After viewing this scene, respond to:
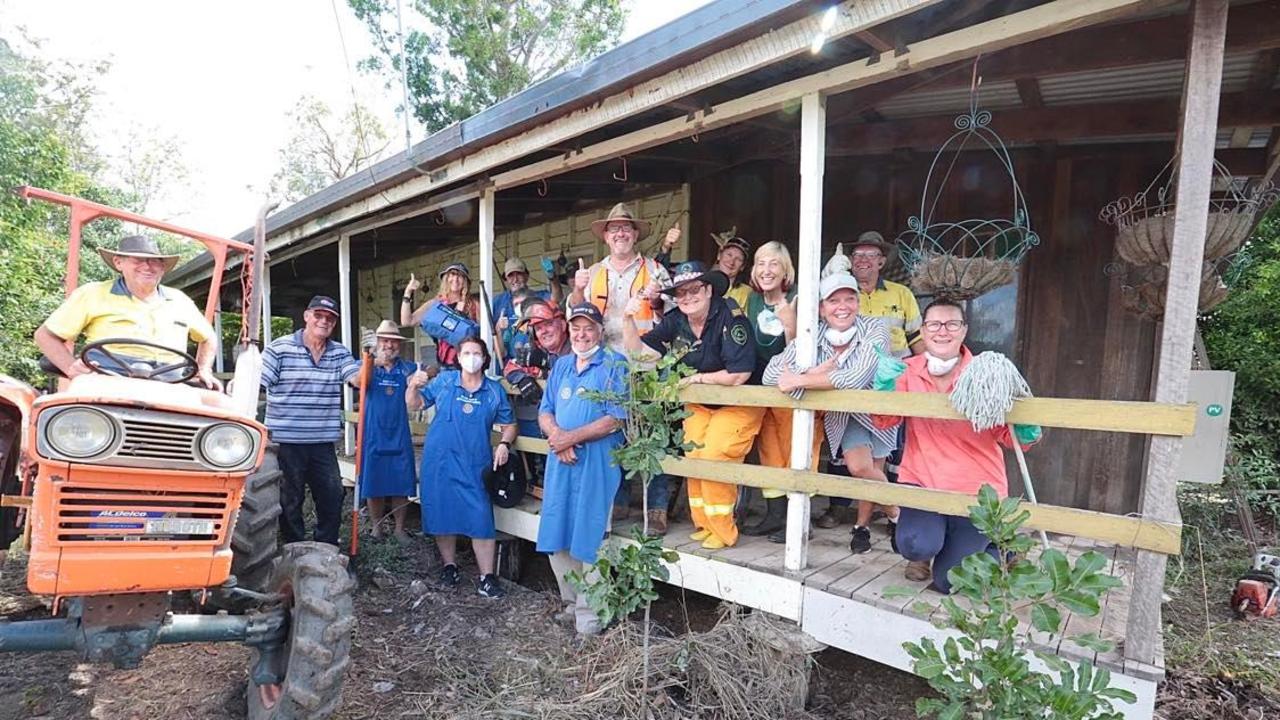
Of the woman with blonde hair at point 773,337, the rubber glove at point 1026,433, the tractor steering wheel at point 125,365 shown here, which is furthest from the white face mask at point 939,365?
the tractor steering wheel at point 125,365

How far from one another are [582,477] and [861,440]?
1.56 metres

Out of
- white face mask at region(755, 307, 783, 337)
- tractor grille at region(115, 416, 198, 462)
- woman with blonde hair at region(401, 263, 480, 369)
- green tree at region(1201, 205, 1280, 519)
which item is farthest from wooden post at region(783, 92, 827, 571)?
green tree at region(1201, 205, 1280, 519)

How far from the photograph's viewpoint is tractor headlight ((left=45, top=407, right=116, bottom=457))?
2.12 meters

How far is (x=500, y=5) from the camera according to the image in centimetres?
1822

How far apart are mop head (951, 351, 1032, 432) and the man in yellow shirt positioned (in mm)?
3227

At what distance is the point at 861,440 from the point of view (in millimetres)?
3518

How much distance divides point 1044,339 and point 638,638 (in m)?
3.69

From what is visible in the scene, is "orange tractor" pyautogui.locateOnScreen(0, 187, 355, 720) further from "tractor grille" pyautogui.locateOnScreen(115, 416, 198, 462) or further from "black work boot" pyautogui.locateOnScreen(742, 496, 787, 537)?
"black work boot" pyautogui.locateOnScreen(742, 496, 787, 537)

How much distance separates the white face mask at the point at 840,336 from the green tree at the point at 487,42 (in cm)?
1695

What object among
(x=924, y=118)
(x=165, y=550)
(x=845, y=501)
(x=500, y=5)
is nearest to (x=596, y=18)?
(x=500, y=5)

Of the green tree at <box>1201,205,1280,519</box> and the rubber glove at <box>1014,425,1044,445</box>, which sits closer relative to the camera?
the rubber glove at <box>1014,425,1044,445</box>

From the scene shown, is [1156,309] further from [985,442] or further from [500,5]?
[500,5]

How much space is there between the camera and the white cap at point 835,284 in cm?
328

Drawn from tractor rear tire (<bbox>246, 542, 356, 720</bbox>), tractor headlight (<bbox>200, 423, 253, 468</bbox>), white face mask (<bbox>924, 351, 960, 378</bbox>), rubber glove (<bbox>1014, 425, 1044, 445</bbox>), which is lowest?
tractor rear tire (<bbox>246, 542, 356, 720</bbox>)
